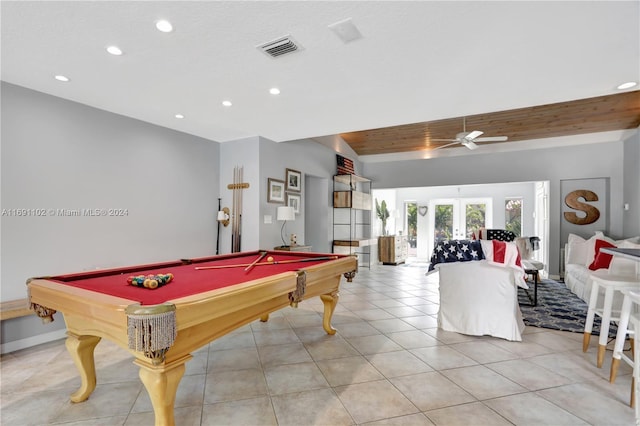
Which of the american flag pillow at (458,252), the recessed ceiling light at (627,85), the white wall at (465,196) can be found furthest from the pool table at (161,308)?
the white wall at (465,196)

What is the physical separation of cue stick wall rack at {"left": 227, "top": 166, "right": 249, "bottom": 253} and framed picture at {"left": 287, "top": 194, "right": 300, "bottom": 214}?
2.91 feet

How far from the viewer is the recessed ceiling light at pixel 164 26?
6.62 ft

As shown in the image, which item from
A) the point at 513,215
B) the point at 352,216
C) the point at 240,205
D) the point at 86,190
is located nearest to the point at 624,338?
the point at 240,205

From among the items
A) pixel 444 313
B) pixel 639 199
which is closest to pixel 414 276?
pixel 444 313

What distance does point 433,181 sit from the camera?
7.53 metres

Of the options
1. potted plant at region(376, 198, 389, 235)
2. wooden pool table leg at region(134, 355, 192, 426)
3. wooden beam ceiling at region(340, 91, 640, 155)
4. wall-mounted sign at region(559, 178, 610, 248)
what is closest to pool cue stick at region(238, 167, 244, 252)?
wooden beam ceiling at region(340, 91, 640, 155)

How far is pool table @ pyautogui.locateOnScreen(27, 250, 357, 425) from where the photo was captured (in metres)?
1.34

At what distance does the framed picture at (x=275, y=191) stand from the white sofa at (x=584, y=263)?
4.52 m

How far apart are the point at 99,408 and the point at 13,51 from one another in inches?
109

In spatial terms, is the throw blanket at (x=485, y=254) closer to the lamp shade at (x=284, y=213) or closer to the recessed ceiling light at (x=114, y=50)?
the lamp shade at (x=284, y=213)

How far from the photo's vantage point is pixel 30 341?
304cm

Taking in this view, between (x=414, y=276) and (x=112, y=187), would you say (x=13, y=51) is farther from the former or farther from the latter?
(x=414, y=276)

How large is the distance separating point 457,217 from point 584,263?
14.2ft

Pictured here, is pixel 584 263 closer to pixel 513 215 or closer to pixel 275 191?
pixel 513 215
